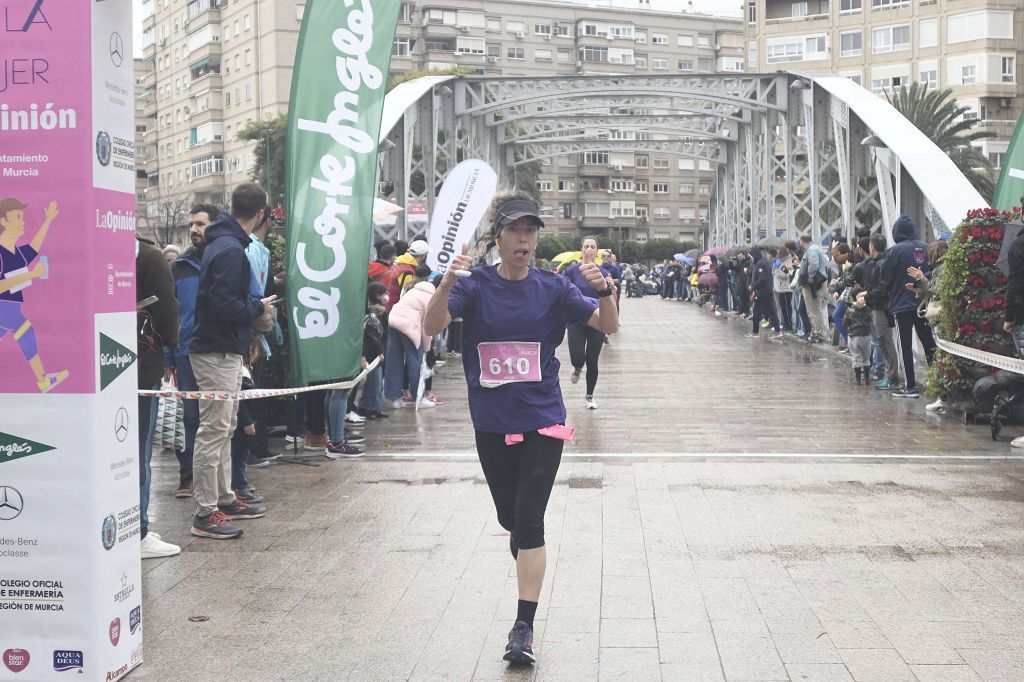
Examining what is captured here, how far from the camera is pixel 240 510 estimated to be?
25.2ft

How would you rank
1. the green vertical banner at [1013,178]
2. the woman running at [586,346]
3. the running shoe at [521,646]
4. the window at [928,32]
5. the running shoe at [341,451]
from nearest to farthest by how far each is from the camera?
the running shoe at [521,646]
the running shoe at [341,451]
the woman running at [586,346]
the green vertical banner at [1013,178]
the window at [928,32]

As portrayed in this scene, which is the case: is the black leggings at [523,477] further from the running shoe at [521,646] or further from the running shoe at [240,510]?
the running shoe at [240,510]

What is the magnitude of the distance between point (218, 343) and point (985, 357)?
24.1 ft

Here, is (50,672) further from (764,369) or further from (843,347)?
(843,347)

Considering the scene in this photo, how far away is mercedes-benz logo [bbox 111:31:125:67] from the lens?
4.52m

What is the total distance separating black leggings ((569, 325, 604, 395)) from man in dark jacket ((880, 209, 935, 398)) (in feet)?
10.9

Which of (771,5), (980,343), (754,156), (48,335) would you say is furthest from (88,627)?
(771,5)

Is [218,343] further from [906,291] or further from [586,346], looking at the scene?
[906,291]

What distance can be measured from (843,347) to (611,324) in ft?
53.7

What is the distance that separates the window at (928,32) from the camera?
73375 millimetres

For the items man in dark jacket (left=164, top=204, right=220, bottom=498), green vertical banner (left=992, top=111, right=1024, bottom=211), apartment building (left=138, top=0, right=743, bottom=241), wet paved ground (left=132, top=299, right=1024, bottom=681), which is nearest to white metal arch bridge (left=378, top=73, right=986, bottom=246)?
green vertical banner (left=992, top=111, right=1024, bottom=211)

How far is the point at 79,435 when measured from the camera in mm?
4414

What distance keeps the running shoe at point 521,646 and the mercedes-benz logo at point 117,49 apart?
2.66m

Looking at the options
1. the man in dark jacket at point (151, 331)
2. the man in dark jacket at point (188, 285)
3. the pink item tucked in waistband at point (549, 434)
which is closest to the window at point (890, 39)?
the man in dark jacket at point (188, 285)
